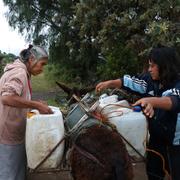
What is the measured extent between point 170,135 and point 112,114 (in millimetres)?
528

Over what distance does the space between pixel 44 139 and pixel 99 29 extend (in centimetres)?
817

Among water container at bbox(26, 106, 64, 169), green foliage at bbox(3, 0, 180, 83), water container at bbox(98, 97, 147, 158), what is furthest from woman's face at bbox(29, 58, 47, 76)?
green foliage at bbox(3, 0, 180, 83)

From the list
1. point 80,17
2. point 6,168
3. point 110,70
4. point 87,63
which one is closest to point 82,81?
point 87,63

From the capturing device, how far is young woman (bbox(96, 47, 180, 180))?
10.9 ft

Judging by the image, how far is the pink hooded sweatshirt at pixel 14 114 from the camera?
3.59 m

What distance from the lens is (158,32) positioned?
811 centimetres

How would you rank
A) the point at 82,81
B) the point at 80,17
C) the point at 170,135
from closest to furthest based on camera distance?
the point at 170,135 → the point at 80,17 → the point at 82,81

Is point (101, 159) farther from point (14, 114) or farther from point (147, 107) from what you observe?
point (14, 114)

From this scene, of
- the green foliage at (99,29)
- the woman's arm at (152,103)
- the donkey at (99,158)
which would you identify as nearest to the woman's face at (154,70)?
the woman's arm at (152,103)

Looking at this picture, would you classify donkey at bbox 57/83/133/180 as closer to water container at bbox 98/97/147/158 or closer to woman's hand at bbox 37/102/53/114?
water container at bbox 98/97/147/158

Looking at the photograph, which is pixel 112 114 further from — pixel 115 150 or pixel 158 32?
pixel 158 32

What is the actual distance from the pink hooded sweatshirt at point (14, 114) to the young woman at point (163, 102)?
59 cm

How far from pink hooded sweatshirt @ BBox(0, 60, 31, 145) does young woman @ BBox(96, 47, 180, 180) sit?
593mm

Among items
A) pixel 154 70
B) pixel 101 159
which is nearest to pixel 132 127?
pixel 154 70
